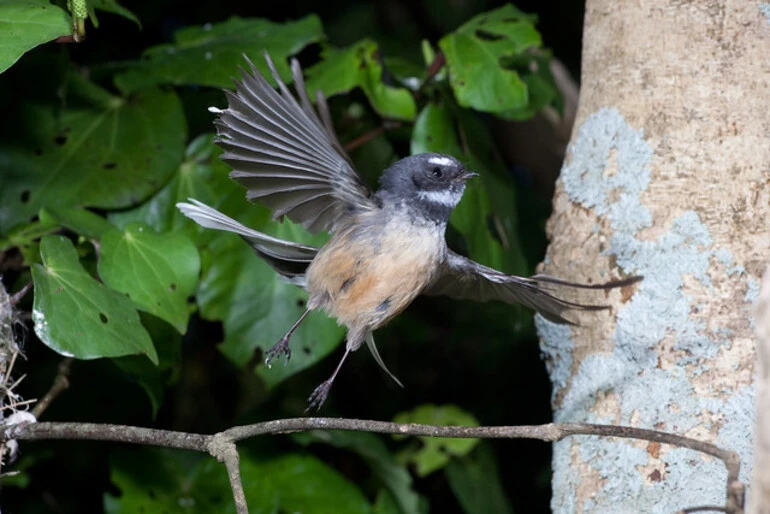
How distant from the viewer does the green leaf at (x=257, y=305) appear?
314cm

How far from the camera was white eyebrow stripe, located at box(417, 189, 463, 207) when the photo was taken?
2.65 meters

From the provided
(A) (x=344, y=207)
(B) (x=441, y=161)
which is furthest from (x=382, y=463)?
(B) (x=441, y=161)

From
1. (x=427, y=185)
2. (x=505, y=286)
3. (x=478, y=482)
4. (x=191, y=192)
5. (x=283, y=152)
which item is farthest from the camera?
(x=478, y=482)

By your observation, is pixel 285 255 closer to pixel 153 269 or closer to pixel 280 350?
pixel 280 350

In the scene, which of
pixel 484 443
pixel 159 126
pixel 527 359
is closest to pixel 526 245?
pixel 527 359

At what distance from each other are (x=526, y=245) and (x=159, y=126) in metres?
1.93

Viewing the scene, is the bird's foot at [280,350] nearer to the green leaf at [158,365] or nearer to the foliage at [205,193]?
the foliage at [205,193]

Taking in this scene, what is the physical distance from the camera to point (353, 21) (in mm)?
4836

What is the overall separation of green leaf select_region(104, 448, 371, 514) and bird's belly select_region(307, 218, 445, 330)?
1154 millimetres

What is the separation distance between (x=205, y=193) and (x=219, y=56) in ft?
1.75

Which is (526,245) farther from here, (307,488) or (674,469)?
(674,469)

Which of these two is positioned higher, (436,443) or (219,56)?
(219,56)

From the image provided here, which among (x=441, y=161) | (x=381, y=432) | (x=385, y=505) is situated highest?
(x=441, y=161)

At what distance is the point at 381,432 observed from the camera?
1866mm
